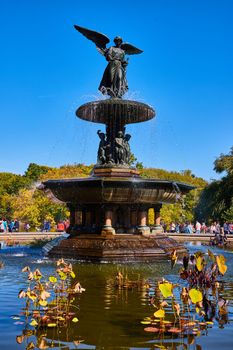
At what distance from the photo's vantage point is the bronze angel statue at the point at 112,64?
15.5m

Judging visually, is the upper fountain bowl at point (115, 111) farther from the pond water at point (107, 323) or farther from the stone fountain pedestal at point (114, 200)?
the pond water at point (107, 323)

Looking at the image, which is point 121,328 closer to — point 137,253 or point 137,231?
point 137,253

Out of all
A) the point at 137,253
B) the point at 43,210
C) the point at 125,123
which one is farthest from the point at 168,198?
the point at 43,210

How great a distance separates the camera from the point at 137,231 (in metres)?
13.5

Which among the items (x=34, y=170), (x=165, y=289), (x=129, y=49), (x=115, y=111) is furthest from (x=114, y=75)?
(x=34, y=170)

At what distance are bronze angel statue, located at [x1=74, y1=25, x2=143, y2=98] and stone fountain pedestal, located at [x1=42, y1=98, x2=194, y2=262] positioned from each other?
908 millimetres

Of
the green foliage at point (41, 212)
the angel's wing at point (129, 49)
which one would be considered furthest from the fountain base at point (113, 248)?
the green foliage at point (41, 212)

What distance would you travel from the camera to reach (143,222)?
13570mm

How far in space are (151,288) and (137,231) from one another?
613cm

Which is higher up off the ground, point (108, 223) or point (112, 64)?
point (112, 64)

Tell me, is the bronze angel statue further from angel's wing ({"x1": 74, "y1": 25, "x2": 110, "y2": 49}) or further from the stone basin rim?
the stone basin rim

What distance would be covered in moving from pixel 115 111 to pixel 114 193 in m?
3.49

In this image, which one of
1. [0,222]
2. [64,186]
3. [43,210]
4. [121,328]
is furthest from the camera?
[43,210]

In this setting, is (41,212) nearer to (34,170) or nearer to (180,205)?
(180,205)
